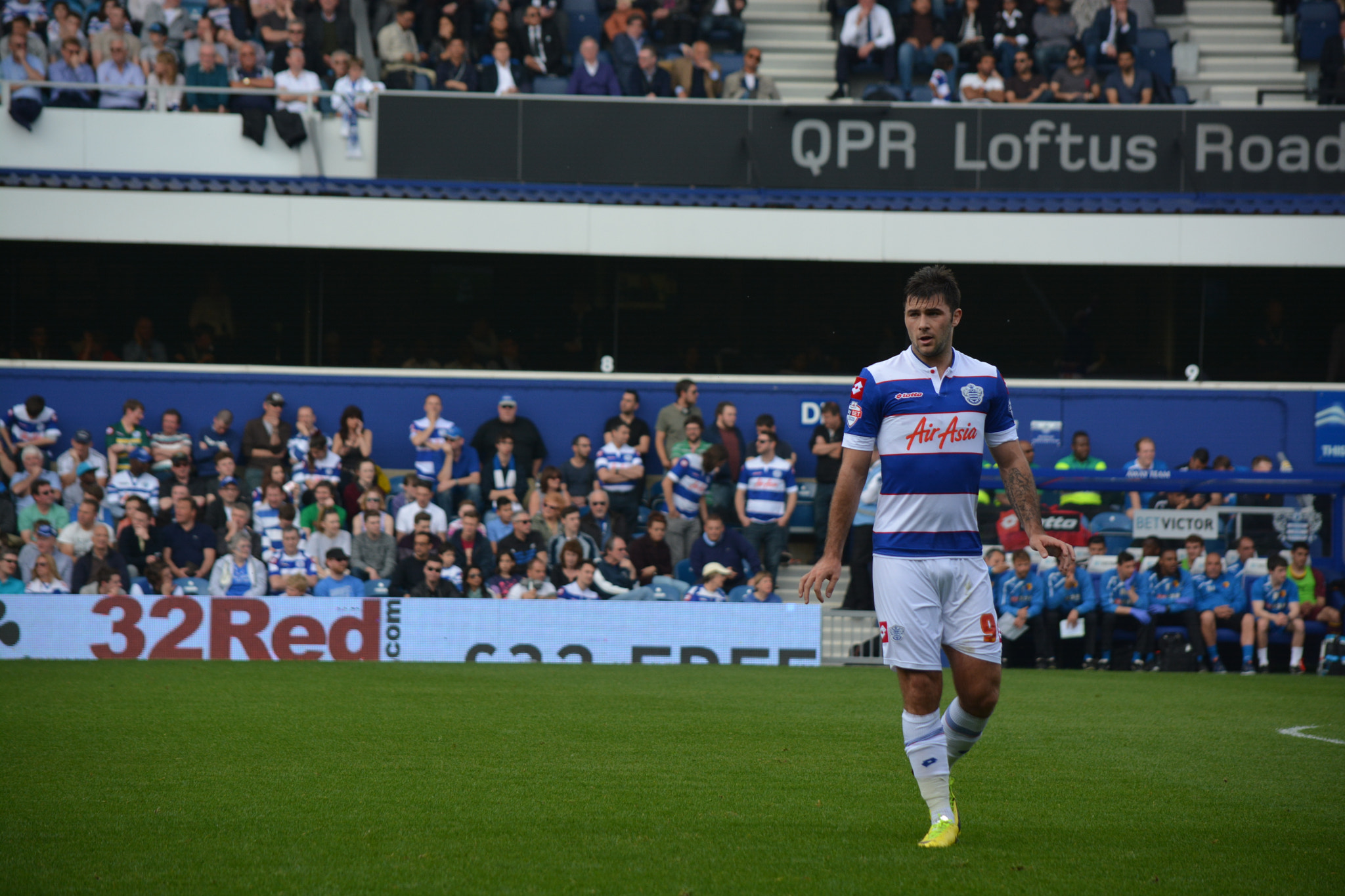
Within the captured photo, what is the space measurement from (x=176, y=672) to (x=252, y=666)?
973 mm

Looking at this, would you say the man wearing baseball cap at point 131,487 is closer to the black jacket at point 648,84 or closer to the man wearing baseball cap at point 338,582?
the man wearing baseball cap at point 338,582

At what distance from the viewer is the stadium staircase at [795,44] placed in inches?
841

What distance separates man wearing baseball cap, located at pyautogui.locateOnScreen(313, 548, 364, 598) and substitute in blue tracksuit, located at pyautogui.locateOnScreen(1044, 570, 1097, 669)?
753cm

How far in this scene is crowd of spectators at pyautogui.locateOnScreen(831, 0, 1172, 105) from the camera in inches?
781

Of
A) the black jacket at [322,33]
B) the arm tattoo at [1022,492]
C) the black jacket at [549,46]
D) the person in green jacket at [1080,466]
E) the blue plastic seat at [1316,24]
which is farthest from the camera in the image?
the blue plastic seat at [1316,24]

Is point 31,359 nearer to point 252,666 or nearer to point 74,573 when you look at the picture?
point 74,573

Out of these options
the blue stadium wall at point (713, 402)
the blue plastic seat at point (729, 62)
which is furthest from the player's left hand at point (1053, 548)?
the blue plastic seat at point (729, 62)

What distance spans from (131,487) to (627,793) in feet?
39.8

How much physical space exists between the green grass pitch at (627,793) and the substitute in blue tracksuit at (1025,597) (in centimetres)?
336

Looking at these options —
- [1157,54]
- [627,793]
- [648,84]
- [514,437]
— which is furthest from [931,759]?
Result: [1157,54]

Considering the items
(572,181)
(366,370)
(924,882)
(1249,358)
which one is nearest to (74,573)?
(366,370)

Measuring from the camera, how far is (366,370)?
64.5 feet

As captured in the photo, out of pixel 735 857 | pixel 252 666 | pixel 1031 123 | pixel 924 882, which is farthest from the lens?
pixel 1031 123

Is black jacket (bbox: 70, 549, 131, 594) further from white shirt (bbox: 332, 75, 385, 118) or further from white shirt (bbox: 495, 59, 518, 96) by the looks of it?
white shirt (bbox: 495, 59, 518, 96)
